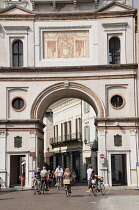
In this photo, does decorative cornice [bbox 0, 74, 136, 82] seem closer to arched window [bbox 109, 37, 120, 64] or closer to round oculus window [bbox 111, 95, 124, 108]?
arched window [bbox 109, 37, 120, 64]

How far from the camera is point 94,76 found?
34.3 metres

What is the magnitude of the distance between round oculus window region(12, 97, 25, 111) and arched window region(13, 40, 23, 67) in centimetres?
271

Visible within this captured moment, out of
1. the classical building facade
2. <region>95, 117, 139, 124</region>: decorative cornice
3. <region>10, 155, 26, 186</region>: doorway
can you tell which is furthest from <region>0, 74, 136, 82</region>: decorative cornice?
<region>10, 155, 26, 186</region>: doorway

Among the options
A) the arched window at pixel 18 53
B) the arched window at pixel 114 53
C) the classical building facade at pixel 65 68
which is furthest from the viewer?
the arched window at pixel 18 53

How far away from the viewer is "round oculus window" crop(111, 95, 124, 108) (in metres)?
34.3

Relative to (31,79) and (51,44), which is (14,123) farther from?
(51,44)

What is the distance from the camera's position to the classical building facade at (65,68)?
33688 mm

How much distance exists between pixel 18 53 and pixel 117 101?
336 inches

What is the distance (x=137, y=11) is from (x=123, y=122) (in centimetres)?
858

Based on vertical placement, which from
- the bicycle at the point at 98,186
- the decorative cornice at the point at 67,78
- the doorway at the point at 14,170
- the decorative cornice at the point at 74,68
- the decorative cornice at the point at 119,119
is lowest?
the bicycle at the point at 98,186

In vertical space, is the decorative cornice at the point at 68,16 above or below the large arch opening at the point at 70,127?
above

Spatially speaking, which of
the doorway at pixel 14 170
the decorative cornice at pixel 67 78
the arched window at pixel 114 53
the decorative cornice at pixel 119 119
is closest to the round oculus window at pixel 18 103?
the decorative cornice at pixel 67 78

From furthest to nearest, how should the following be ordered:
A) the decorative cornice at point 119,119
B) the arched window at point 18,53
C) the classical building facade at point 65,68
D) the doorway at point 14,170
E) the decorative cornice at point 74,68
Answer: the arched window at point 18,53 < the doorway at point 14,170 < the decorative cornice at point 74,68 < the classical building facade at point 65,68 < the decorative cornice at point 119,119

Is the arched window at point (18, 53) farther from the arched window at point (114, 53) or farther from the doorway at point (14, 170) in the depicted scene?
the doorway at point (14, 170)
